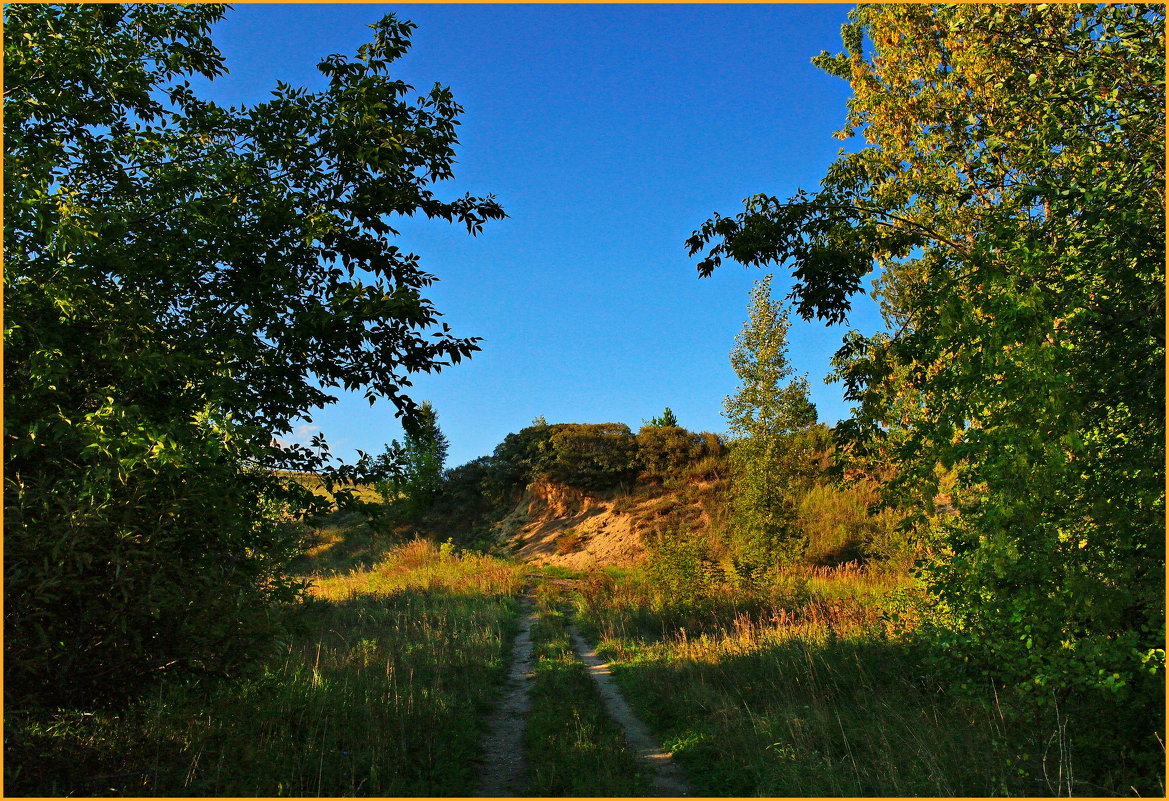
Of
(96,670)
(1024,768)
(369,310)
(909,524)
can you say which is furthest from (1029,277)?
(96,670)

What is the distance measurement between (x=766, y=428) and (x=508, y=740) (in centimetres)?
1380

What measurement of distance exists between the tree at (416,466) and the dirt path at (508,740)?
3.00 metres

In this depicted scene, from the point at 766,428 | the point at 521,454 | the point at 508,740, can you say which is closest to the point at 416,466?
the point at 521,454

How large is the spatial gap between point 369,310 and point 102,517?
2.64 metres

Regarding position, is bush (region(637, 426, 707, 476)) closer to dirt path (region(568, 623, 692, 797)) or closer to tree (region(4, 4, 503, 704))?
dirt path (region(568, 623, 692, 797))

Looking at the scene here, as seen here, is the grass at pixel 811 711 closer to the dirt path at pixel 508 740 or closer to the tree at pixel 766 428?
the dirt path at pixel 508 740

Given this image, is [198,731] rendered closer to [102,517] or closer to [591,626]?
[102,517]

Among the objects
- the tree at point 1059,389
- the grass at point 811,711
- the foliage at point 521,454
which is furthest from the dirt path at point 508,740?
the foliage at point 521,454

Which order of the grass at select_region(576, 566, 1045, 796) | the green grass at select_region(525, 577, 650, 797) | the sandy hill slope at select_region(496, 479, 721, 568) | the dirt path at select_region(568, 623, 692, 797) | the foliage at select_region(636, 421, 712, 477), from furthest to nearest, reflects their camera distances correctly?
the foliage at select_region(636, 421, 712, 477)
the sandy hill slope at select_region(496, 479, 721, 568)
the dirt path at select_region(568, 623, 692, 797)
the green grass at select_region(525, 577, 650, 797)
the grass at select_region(576, 566, 1045, 796)

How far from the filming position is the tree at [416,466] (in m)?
6.86

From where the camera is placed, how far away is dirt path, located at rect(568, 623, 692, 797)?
604 cm

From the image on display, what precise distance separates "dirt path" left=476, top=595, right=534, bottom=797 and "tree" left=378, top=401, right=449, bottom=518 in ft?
9.84

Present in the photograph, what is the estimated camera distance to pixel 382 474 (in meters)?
6.77

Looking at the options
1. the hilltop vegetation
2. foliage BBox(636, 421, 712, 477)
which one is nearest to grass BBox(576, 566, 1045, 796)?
the hilltop vegetation
